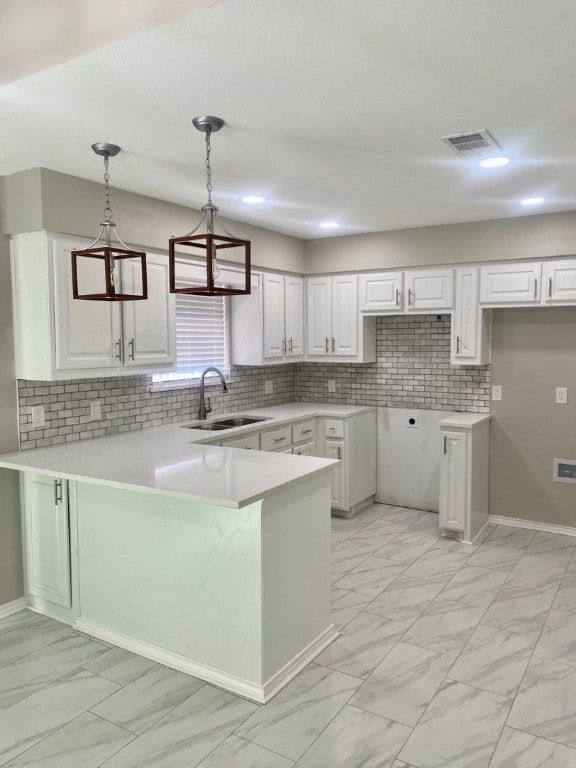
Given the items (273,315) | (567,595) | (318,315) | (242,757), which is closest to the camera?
(242,757)

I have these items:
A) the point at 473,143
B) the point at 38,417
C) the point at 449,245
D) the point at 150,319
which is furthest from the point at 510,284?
the point at 38,417

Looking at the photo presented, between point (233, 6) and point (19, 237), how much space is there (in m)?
2.10

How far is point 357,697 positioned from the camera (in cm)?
246

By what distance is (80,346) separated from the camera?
10.6 feet

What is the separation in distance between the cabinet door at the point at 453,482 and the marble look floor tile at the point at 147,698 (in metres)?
2.43

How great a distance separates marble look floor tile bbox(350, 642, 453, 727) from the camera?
7.79ft

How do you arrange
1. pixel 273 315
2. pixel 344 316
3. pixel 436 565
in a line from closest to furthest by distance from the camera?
pixel 436 565, pixel 273 315, pixel 344 316

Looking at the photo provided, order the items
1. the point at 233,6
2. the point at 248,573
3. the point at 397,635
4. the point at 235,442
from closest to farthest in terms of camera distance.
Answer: the point at 233,6
the point at 248,573
the point at 397,635
the point at 235,442

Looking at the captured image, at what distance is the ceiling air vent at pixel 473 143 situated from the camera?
8.33 feet

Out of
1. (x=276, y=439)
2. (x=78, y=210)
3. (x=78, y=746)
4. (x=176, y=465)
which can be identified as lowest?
(x=78, y=746)

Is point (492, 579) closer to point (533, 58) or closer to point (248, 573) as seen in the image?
point (248, 573)

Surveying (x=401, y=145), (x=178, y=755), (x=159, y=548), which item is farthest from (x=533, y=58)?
(x=178, y=755)

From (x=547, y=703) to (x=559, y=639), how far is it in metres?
0.60

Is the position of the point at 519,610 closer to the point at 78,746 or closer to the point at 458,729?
the point at 458,729
